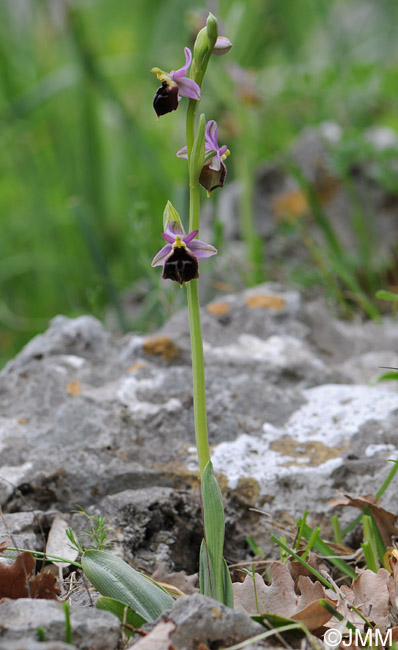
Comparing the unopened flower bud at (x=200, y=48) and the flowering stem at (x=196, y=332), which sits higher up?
the unopened flower bud at (x=200, y=48)

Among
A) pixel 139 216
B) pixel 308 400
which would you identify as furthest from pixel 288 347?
pixel 139 216

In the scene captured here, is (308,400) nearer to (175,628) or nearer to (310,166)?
(175,628)

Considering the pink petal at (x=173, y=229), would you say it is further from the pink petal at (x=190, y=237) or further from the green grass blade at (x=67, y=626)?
the green grass blade at (x=67, y=626)

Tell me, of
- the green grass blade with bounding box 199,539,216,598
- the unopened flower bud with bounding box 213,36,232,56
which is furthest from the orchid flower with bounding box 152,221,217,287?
the green grass blade with bounding box 199,539,216,598

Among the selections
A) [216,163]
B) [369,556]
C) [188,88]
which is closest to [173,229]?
[216,163]

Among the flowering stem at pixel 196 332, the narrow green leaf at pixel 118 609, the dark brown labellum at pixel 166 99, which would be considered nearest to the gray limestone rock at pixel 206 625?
the narrow green leaf at pixel 118 609
